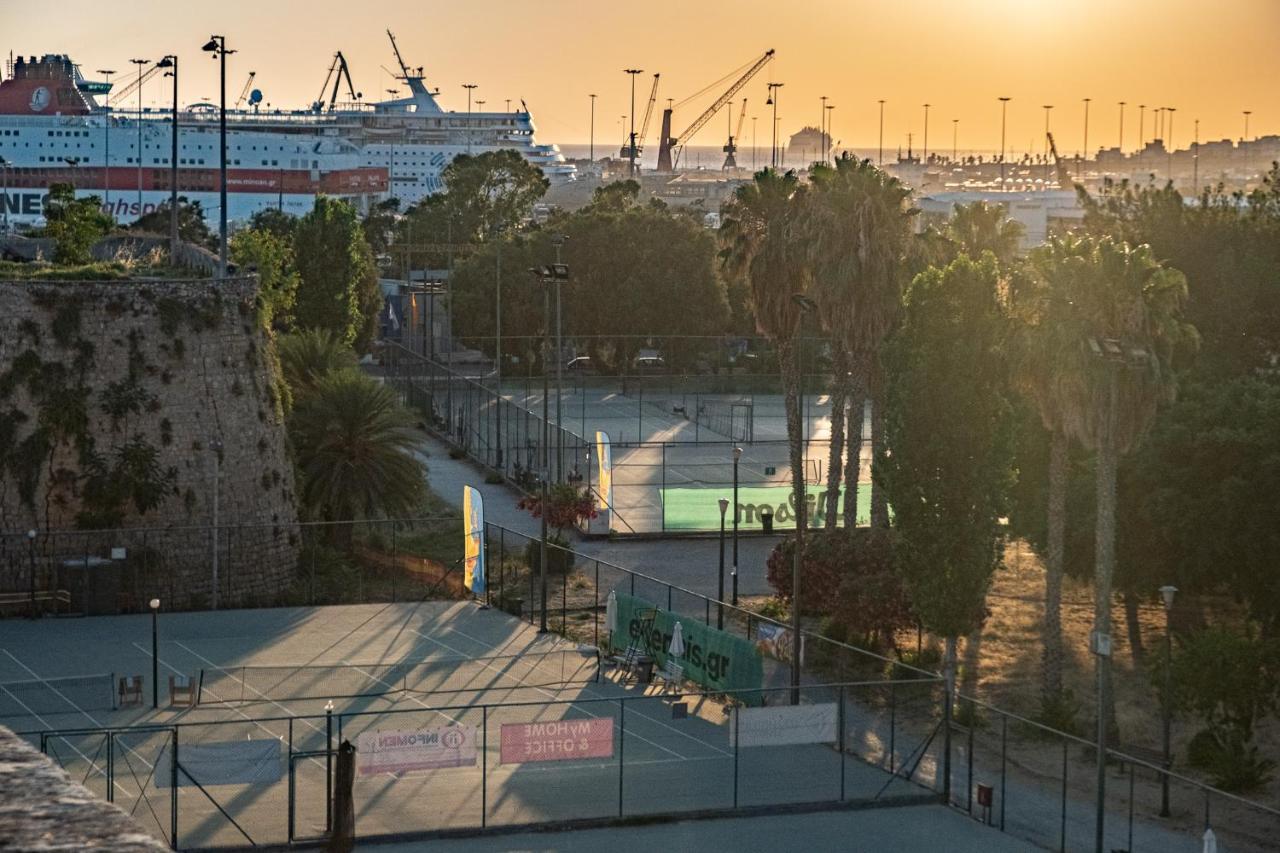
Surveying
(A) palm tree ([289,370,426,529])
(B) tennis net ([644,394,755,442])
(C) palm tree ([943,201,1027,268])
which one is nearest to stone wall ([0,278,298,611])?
(A) palm tree ([289,370,426,529])

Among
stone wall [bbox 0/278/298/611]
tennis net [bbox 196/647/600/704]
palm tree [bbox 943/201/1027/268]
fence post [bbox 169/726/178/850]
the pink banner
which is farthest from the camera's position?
palm tree [bbox 943/201/1027/268]

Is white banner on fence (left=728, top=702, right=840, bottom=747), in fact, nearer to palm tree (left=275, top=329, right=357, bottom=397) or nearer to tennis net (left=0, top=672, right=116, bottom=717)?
tennis net (left=0, top=672, right=116, bottom=717)

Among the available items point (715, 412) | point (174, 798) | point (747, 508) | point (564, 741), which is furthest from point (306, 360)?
point (174, 798)

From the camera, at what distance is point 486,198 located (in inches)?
4439

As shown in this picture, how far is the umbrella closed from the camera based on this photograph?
31.7 meters

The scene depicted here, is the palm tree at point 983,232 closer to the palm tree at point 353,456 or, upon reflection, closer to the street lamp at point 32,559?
the palm tree at point 353,456

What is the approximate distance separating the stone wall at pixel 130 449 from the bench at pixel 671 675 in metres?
11.2

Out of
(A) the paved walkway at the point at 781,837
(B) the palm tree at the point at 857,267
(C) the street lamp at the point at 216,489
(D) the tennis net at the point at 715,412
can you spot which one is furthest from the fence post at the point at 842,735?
(D) the tennis net at the point at 715,412

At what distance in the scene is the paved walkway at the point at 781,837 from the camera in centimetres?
2341

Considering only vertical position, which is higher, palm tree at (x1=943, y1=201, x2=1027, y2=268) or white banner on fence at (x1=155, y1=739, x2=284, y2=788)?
palm tree at (x1=943, y1=201, x2=1027, y2=268)

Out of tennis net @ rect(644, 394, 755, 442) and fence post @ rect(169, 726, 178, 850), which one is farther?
tennis net @ rect(644, 394, 755, 442)

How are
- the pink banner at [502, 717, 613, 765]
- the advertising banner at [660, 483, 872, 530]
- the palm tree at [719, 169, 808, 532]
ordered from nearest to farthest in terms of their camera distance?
the pink banner at [502, 717, 613, 765], the palm tree at [719, 169, 808, 532], the advertising banner at [660, 483, 872, 530]

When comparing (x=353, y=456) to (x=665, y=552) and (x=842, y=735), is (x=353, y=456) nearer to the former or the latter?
(x=665, y=552)

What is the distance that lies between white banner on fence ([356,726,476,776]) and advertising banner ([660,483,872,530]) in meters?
22.7
